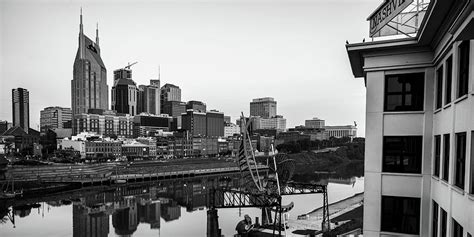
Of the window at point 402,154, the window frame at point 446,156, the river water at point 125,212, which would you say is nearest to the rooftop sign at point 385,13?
the window at point 402,154

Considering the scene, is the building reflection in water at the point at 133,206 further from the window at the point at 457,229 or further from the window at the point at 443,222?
the window at the point at 457,229

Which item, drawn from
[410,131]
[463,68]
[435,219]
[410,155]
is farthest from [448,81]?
[435,219]

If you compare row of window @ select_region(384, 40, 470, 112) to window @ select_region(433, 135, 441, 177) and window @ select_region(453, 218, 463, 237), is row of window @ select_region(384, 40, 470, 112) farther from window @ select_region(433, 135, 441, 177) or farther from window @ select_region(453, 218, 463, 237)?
window @ select_region(453, 218, 463, 237)

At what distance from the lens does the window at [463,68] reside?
26.8ft

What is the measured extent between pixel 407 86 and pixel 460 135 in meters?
3.91

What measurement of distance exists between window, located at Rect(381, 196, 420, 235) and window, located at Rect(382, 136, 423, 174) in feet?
3.82

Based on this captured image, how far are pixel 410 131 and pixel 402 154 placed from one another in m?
0.95

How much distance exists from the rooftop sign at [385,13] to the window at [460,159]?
4781mm

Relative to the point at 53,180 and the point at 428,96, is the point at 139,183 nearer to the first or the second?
the point at 53,180

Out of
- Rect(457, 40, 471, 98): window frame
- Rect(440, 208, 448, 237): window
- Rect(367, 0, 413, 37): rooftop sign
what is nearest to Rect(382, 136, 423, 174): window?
Rect(440, 208, 448, 237): window

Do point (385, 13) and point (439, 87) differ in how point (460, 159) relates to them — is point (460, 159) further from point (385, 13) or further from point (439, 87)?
point (385, 13)

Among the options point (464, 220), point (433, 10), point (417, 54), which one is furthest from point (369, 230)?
point (433, 10)

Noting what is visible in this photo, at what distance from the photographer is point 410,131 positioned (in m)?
11.8

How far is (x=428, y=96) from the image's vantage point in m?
11.4
